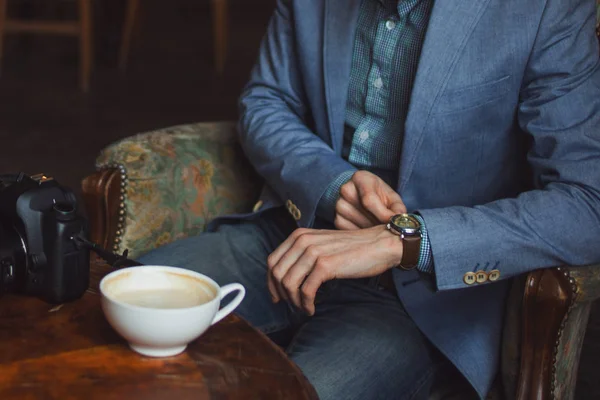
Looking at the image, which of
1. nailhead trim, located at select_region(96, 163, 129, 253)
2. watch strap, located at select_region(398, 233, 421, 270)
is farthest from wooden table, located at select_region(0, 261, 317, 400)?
nailhead trim, located at select_region(96, 163, 129, 253)

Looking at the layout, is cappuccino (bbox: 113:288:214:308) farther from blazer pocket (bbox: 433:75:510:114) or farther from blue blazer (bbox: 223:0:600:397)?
blazer pocket (bbox: 433:75:510:114)

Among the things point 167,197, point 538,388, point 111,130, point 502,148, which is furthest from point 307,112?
point 111,130

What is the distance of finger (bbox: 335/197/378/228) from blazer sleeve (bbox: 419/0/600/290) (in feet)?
0.38

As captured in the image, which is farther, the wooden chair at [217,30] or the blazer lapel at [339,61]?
the wooden chair at [217,30]

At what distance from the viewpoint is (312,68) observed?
1.65 metres

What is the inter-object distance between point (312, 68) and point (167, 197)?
1.13 feet

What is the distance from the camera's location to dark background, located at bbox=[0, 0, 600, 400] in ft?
12.6

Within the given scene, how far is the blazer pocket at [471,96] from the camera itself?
144 cm

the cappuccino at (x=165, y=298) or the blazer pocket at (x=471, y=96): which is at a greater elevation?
the blazer pocket at (x=471, y=96)

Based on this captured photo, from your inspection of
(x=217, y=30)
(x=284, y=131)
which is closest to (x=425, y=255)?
(x=284, y=131)

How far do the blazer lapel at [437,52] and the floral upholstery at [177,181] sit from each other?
44cm

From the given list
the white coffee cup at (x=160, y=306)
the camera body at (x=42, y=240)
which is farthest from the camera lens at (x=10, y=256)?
the white coffee cup at (x=160, y=306)

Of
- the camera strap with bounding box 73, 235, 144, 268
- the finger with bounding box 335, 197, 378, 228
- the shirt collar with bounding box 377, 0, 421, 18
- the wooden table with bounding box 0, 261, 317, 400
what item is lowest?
the finger with bounding box 335, 197, 378, 228

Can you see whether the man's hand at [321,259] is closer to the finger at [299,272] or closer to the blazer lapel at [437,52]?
the finger at [299,272]
